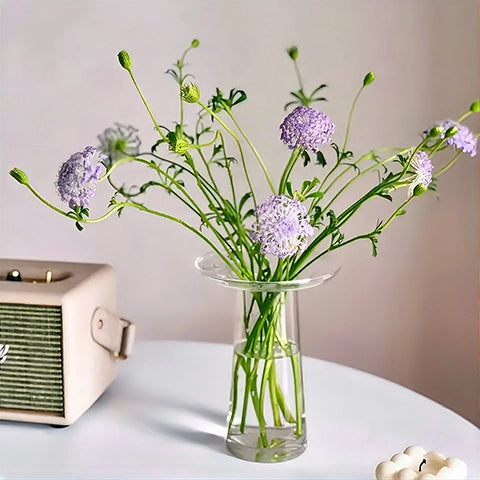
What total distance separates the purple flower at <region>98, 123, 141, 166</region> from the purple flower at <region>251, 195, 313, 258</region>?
803 millimetres

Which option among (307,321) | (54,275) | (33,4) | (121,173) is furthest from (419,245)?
(33,4)

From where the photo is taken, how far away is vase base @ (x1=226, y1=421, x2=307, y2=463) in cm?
110

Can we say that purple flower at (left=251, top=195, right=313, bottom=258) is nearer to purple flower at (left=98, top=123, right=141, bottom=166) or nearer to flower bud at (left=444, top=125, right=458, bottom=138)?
flower bud at (left=444, top=125, right=458, bottom=138)

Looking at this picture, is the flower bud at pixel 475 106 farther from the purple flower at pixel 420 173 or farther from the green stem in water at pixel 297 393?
the green stem in water at pixel 297 393

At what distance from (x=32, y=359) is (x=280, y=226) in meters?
0.44

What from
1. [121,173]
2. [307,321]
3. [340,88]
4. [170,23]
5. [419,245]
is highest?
[170,23]

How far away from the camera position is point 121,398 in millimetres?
1287

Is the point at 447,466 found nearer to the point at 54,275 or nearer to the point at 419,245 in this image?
the point at 54,275

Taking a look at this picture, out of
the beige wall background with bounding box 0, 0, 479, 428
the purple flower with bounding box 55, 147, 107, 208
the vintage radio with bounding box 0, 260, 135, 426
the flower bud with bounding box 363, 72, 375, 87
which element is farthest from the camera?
the beige wall background with bounding box 0, 0, 479, 428

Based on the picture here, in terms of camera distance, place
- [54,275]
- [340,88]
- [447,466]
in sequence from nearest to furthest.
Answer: [447,466]
[54,275]
[340,88]

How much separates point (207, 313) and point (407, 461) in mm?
841

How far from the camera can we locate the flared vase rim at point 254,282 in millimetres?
1013

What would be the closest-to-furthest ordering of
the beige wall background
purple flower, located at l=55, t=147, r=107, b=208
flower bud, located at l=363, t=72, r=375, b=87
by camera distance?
purple flower, located at l=55, t=147, r=107, b=208, flower bud, located at l=363, t=72, r=375, b=87, the beige wall background

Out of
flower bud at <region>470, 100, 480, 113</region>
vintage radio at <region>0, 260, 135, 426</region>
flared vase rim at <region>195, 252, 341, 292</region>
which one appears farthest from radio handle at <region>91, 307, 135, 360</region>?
flower bud at <region>470, 100, 480, 113</region>
